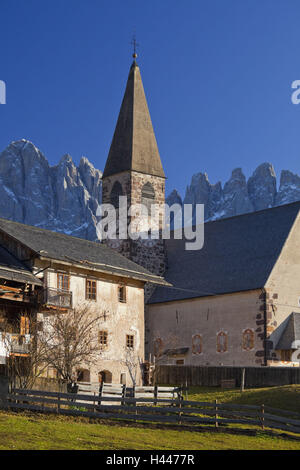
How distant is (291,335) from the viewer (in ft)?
159

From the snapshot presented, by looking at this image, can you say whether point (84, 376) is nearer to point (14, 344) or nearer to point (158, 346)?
point (14, 344)

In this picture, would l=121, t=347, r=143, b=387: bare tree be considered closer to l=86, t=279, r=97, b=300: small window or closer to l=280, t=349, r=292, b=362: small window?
l=86, t=279, r=97, b=300: small window

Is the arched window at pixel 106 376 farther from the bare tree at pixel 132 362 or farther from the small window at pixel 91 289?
the small window at pixel 91 289

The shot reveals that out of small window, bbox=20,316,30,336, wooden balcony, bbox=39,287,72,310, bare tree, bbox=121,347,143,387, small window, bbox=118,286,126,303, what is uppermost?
small window, bbox=118,286,126,303

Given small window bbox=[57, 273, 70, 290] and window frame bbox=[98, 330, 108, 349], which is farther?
window frame bbox=[98, 330, 108, 349]

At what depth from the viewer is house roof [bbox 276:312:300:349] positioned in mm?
47812

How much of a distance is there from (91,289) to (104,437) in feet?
66.6

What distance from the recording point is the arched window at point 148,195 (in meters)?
61.3

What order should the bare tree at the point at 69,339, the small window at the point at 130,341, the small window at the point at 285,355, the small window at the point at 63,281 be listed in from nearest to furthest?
1. the bare tree at the point at 69,339
2. the small window at the point at 63,281
3. the small window at the point at 130,341
4. the small window at the point at 285,355

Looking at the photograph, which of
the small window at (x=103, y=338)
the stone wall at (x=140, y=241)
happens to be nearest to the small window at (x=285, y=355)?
the small window at (x=103, y=338)

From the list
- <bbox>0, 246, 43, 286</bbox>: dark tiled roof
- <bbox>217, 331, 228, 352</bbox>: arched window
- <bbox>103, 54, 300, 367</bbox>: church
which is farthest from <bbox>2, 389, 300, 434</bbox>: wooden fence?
<bbox>217, 331, 228, 352</bbox>: arched window

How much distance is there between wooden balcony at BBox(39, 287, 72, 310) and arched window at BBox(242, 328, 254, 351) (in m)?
13.5
